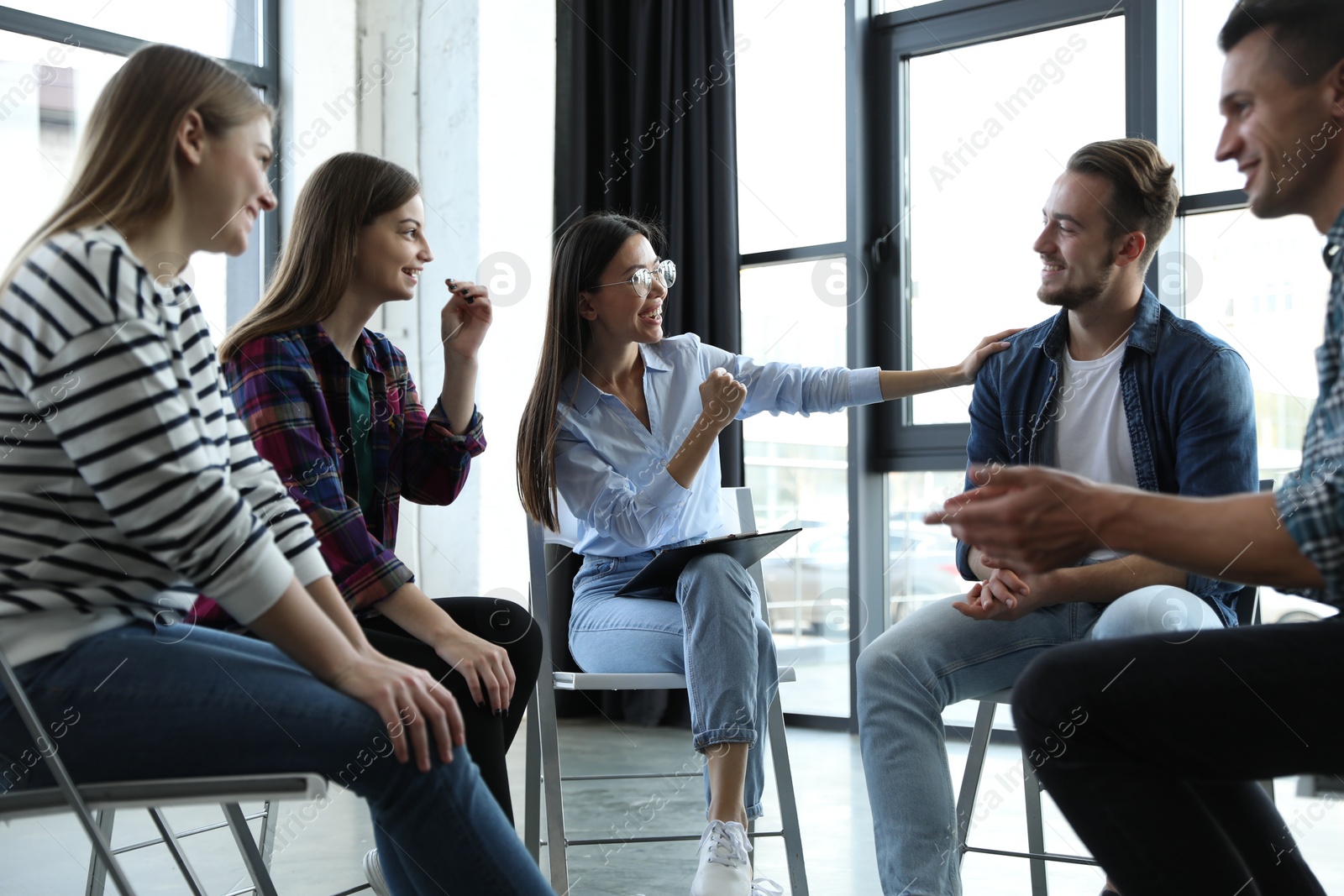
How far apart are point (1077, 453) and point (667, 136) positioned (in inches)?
91.7

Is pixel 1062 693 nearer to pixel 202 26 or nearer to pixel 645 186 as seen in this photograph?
pixel 645 186

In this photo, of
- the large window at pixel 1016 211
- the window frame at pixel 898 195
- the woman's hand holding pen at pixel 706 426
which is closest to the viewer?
the woman's hand holding pen at pixel 706 426

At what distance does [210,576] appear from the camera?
40.8 inches

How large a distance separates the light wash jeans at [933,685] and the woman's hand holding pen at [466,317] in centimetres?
83

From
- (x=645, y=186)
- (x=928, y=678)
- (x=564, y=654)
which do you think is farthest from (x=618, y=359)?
(x=645, y=186)

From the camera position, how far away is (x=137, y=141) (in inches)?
44.3

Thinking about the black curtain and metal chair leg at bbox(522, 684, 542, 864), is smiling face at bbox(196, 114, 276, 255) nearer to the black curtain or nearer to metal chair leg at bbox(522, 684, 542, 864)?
metal chair leg at bbox(522, 684, 542, 864)

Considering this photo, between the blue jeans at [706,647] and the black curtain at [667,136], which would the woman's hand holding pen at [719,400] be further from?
the black curtain at [667,136]

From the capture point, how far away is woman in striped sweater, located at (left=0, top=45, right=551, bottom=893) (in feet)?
3.25

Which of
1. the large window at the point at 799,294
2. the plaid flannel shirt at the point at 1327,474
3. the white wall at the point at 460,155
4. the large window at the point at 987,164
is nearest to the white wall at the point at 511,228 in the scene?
the white wall at the point at 460,155

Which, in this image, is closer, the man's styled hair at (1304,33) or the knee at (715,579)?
the man's styled hair at (1304,33)

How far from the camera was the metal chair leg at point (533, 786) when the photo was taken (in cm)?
187

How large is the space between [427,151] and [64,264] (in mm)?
2962

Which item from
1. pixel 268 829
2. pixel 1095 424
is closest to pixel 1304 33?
pixel 1095 424
